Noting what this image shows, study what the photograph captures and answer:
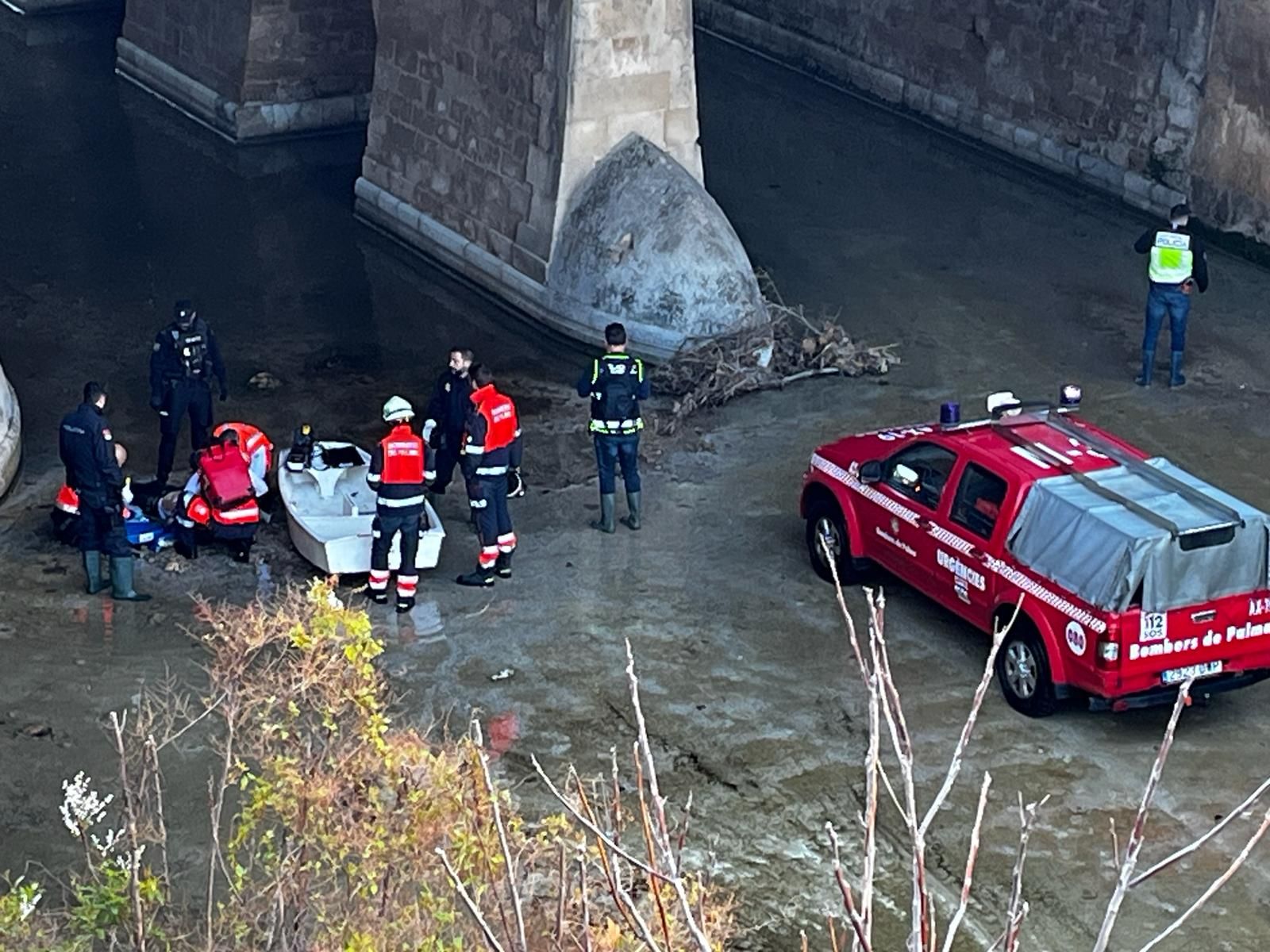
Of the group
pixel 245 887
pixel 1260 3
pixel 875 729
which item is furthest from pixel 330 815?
pixel 1260 3

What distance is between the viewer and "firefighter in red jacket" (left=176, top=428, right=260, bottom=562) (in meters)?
14.3

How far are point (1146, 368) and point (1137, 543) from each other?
6500 millimetres

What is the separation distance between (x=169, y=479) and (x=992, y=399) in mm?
6781

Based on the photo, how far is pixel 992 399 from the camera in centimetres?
1349

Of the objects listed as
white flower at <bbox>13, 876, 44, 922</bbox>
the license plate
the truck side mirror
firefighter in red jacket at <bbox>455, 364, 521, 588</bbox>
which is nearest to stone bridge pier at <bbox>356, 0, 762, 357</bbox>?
firefighter in red jacket at <bbox>455, 364, 521, 588</bbox>

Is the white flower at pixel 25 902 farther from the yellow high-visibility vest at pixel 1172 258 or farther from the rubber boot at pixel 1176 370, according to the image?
the rubber boot at pixel 1176 370

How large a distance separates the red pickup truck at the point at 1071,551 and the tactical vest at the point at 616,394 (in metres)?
1.79

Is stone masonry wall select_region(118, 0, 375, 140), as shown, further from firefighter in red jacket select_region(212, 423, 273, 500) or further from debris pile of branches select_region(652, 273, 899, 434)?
firefighter in red jacket select_region(212, 423, 273, 500)

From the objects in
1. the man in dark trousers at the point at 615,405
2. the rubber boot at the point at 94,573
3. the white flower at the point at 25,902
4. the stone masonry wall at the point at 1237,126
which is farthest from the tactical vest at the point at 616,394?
the stone masonry wall at the point at 1237,126

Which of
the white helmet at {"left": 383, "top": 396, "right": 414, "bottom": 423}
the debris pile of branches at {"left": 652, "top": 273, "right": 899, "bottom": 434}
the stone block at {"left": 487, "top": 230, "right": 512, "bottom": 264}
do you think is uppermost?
the white helmet at {"left": 383, "top": 396, "right": 414, "bottom": 423}

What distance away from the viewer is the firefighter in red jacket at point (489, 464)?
13.6m

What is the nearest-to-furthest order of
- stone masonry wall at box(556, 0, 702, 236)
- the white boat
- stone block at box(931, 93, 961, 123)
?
the white boat < stone masonry wall at box(556, 0, 702, 236) < stone block at box(931, 93, 961, 123)

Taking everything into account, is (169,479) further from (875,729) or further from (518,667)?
(875,729)

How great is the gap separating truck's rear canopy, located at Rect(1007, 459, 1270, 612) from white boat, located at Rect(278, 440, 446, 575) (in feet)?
14.2
